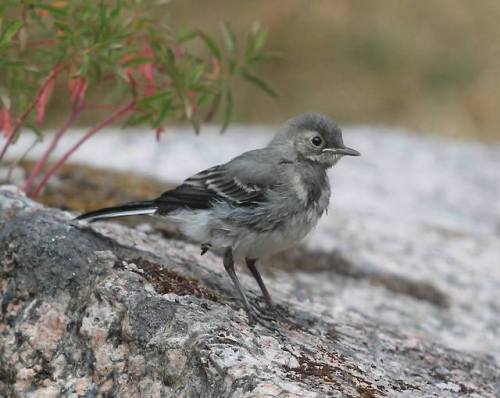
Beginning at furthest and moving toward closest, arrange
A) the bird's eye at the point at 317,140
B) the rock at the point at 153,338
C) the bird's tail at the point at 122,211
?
the bird's eye at the point at 317,140 → the bird's tail at the point at 122,211 → the rock at the point at 153,338

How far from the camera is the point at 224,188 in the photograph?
6090 mm

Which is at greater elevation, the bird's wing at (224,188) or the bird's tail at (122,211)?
the bird's wing at (224,188)

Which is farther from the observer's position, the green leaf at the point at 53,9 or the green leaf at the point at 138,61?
the green leaf at the point at 138,61

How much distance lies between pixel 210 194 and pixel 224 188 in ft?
0.34

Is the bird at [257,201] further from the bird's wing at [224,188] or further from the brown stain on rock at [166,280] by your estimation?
the brown stain on rock at [166,280]

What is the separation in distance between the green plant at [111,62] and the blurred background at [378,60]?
934 centimetres

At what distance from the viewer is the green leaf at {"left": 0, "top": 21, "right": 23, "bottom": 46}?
554cm

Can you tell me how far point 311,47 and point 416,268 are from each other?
9.59m

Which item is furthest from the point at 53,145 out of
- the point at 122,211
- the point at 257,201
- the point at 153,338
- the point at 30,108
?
the point at 153,338

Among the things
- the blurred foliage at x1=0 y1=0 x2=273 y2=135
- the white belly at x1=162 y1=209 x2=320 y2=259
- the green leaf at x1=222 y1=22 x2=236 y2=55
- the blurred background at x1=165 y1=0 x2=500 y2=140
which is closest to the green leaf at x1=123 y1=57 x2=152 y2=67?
the blurred foliage at x1=0 y1=0 x2=273 y2=135

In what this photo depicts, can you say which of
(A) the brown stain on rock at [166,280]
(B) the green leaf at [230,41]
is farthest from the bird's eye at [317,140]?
(A) the brown stain on rock at [166,280]

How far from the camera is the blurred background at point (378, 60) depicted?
16625mm

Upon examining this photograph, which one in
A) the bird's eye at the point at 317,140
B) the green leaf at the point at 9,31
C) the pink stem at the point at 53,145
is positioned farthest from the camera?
the pink stem at the point at 53,145

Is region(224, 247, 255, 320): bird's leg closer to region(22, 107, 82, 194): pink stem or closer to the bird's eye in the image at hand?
the bird's eye
